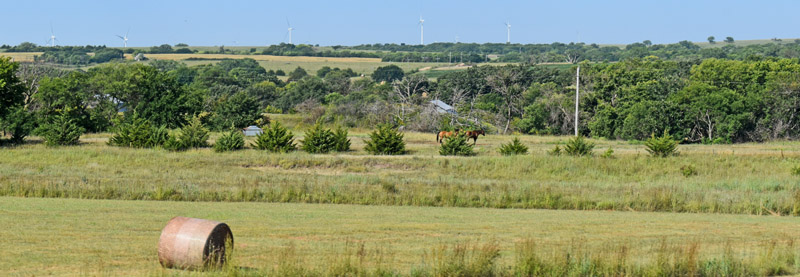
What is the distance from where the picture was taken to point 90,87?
243ft

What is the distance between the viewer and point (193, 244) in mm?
12930

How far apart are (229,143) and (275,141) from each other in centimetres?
244

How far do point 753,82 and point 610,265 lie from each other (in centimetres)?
7341

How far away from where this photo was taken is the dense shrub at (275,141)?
43.8 metres

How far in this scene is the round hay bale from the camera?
12.9 m

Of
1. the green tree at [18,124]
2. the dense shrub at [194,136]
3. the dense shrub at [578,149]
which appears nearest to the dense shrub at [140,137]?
the dense shrub at [194,136]

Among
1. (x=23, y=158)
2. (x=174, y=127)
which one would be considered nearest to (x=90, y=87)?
(x=174, y=127)

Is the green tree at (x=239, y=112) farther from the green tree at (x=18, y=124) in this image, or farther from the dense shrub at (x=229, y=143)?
the dense shrub at (x=229, y=143)

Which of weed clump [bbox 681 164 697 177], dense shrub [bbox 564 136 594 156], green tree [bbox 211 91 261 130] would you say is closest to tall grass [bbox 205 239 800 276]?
weed clump [bbox 681 164 697 177]

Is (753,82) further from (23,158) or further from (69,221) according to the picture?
(69,221)

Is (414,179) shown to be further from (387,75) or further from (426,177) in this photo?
(387,75)

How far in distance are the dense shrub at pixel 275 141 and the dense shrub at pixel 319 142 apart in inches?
36.7

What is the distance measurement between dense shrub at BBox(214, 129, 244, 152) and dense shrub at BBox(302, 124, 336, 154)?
345 cm

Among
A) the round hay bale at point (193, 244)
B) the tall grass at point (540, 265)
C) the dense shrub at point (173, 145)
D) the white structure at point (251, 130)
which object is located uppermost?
the round hay bale at point (193, 244)
